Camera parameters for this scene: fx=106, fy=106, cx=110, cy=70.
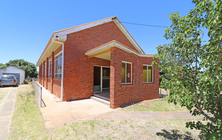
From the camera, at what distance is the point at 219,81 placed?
1.69 meters

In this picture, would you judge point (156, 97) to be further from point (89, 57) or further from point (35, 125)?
point (35, 125)

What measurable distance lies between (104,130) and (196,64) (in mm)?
3263

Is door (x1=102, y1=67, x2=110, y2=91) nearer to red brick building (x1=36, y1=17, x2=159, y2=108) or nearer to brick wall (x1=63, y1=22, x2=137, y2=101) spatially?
red brick building (x1=36, y1=17, x2=159, y2=108)

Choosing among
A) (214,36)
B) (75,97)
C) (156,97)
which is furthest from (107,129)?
(156,97)

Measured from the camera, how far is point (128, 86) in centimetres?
688

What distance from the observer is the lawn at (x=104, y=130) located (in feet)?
10.5

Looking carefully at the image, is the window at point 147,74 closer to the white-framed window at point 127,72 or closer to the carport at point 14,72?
the white-framed window at point 127,72

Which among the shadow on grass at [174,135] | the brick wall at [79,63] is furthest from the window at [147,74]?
the shadow on grass at [174,135]

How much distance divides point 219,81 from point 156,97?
26.0ft

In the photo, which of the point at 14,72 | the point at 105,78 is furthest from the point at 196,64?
the point at 14,72

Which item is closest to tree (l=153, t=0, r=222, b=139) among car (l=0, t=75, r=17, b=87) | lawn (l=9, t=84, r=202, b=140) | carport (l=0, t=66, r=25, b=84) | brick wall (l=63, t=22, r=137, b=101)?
lawn (l=9, t=84, r=202, b=140)

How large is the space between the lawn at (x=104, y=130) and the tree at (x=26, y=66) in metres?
34.5

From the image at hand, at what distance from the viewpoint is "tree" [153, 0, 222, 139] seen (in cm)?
180

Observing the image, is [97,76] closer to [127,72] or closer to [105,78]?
[105,78]
